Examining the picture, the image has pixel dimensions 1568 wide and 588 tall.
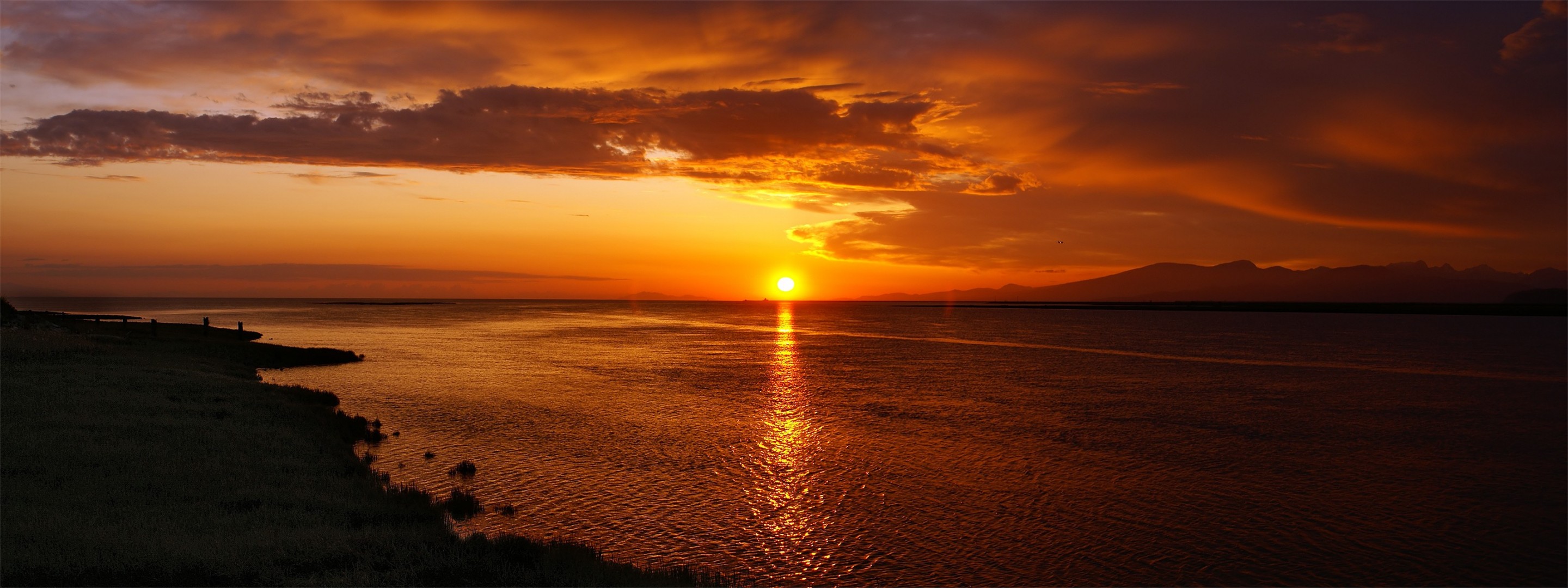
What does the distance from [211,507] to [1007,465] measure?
69.8 feet

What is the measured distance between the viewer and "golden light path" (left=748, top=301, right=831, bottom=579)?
16.1 metres

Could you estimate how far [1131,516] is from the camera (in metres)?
18.9

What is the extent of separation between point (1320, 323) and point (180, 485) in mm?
195888

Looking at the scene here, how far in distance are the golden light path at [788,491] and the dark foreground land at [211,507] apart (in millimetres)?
2998

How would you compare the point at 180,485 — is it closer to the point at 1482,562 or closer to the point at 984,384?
the point at 1482,562

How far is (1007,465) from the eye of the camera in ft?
79.0

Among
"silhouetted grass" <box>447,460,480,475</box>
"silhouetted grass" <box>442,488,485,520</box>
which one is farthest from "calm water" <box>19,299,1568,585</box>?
"silhouetted grass" <box>442,488,485,520</box>

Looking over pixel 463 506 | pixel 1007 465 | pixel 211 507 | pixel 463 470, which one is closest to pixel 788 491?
pixel 1007 465

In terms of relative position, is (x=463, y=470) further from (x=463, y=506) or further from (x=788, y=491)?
(x=788, y=491)

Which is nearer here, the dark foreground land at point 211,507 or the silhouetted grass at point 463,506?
the dark foreground land at point 211,507

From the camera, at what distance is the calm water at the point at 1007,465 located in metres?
16.1

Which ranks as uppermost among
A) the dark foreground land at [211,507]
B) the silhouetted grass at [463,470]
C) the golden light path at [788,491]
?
the dark foreground land at [211,507]

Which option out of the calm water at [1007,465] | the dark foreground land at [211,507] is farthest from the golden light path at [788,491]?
the dark foreground land at [211,507]

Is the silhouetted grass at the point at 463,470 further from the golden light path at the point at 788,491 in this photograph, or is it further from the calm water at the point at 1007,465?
the golden light path at the point at 788,491
